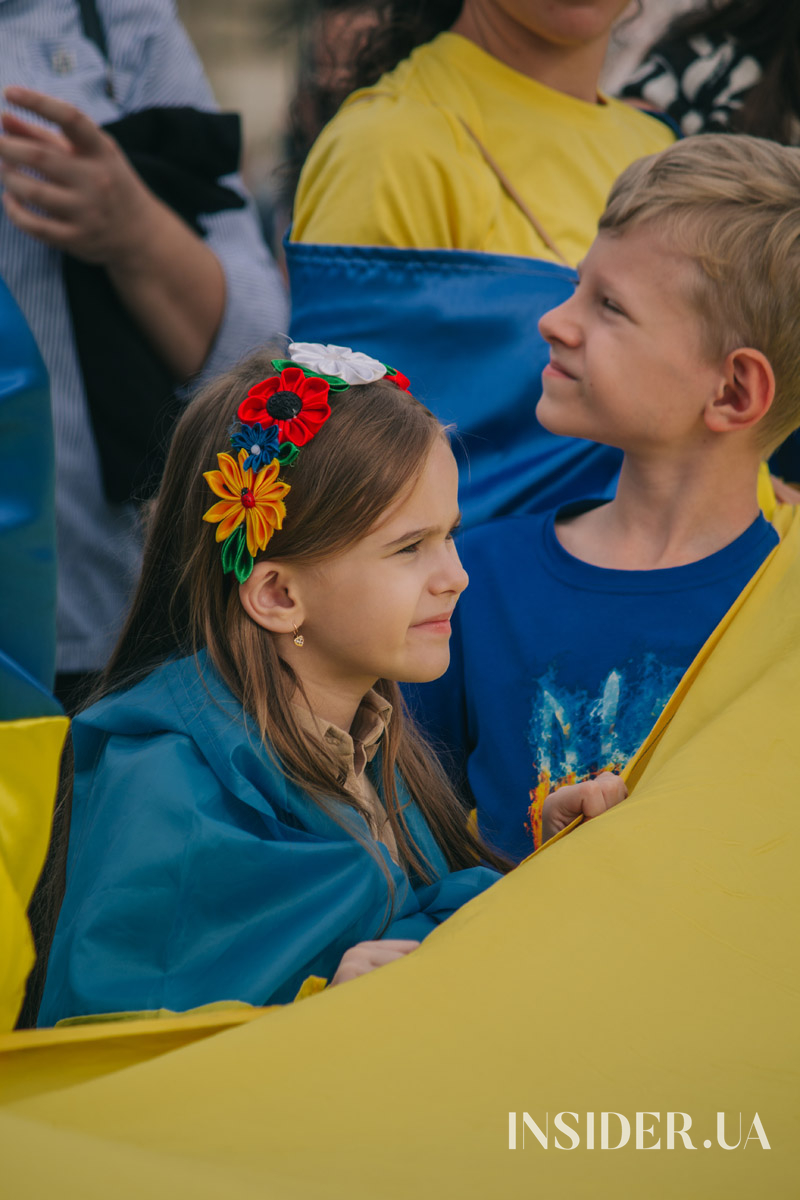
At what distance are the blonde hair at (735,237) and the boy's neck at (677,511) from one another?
10 cm

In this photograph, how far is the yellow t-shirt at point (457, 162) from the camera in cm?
174

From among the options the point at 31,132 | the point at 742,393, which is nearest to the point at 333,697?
the point at 742,393

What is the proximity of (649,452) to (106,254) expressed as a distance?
2.80ft

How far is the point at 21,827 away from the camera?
106 centimetres

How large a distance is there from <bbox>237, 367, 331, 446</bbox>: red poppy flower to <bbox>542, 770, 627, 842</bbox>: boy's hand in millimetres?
437

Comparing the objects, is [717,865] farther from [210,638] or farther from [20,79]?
[20,79]

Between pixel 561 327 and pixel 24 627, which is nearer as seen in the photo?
pixel 24 627

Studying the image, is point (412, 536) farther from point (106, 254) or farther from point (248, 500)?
point (106, 254)

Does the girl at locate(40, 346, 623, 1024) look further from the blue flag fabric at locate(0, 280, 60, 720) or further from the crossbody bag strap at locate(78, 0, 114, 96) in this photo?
the crossbody bag strap at locate(78, 0, 114, 96)

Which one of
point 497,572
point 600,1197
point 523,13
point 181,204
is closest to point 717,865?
point 600,1197

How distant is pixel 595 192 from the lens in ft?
6.18

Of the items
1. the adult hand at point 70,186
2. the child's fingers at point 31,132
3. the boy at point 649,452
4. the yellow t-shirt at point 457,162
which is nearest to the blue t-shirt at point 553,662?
the boy at point 649,452

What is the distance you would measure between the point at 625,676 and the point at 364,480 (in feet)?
1.45

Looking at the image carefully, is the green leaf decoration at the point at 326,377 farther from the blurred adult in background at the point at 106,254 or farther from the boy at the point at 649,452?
the blurred adult in background at the point at 106,254
